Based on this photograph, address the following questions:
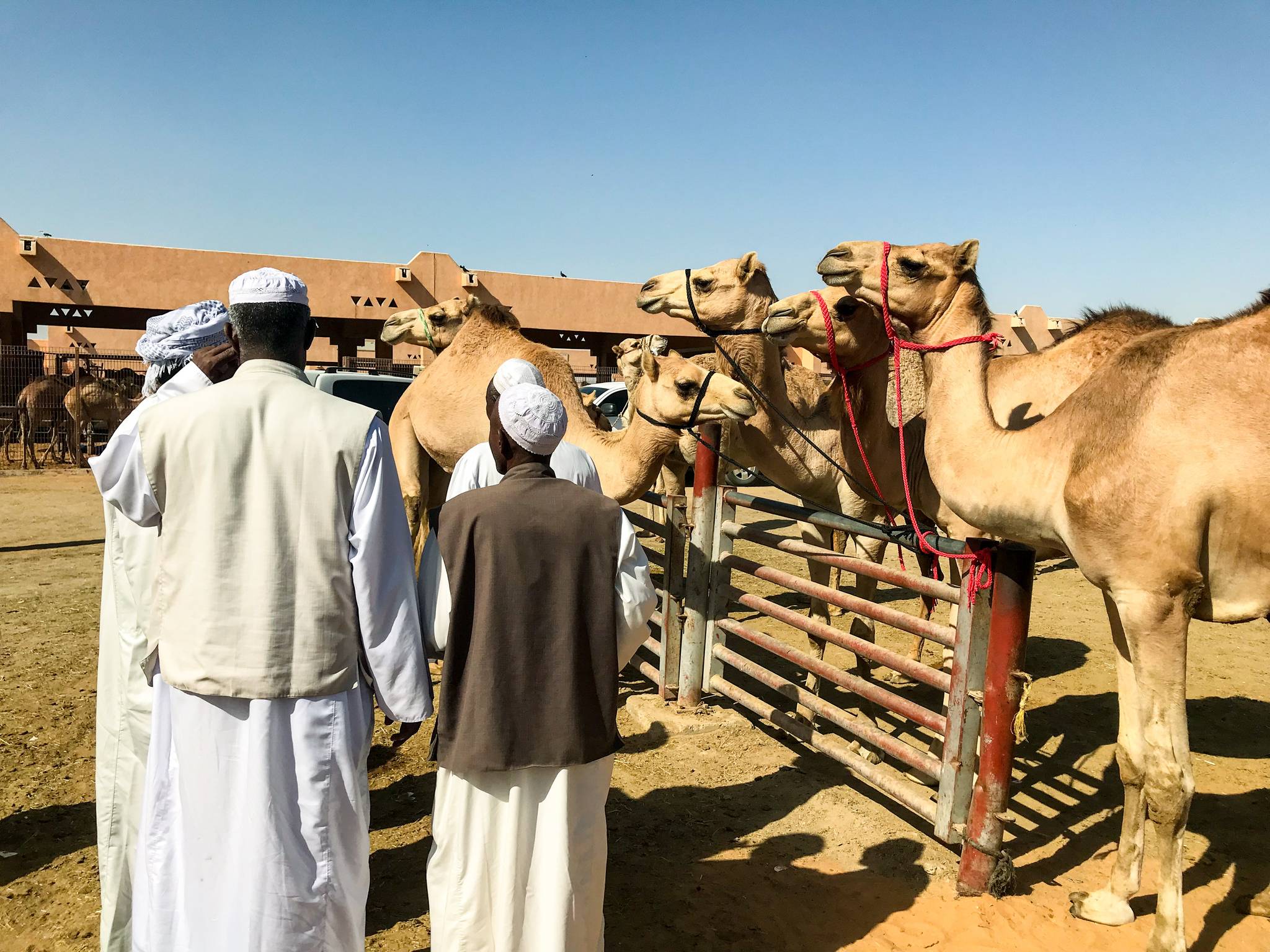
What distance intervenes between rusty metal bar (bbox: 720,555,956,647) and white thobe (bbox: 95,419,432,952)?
242 centimetres

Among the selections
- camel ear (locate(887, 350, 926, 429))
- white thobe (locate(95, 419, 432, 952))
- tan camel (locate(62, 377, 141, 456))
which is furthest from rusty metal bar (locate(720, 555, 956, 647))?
tan camel (locate(62, 377, 141, 456))

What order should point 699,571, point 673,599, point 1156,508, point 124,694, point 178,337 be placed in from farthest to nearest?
point 673,599 → point 699,571 → point 178,337 → point 1156,508 → point 124,694

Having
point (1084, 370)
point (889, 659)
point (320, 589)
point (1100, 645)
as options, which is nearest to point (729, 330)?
point (1084, 370)

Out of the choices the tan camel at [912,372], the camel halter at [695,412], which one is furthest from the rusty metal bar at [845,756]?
the camel halter at [695,412]

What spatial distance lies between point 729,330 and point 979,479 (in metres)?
2.41

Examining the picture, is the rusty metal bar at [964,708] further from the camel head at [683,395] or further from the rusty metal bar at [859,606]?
the camel head at [683,395]

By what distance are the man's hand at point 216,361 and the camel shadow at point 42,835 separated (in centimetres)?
241

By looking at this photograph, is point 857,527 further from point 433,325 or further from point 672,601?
point 433,325

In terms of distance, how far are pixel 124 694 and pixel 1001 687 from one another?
11.0 feet

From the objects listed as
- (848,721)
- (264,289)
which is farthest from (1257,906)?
(264,289)

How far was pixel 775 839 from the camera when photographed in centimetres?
429

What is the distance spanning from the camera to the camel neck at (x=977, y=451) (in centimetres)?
361

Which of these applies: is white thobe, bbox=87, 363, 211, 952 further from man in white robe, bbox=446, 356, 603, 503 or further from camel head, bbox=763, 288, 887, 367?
camel head, bbox=763, 288, 887, 367

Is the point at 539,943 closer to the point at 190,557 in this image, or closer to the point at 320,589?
the point at 320,589
